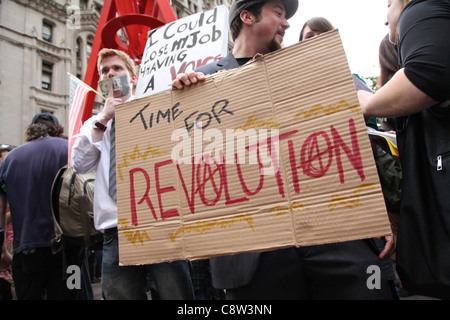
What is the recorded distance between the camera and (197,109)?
4.19ft

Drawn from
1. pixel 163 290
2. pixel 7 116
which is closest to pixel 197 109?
pixel 163 290

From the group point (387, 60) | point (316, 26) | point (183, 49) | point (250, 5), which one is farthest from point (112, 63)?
point (387, 60)

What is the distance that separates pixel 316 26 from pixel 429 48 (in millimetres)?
1409

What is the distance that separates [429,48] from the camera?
2.95 feet

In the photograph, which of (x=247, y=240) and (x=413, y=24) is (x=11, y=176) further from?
(x=413, y=24)

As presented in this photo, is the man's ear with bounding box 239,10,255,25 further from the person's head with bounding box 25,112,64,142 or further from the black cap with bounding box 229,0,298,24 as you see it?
the person's head with bounding box 25,112,64,142

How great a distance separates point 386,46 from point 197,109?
1.00m

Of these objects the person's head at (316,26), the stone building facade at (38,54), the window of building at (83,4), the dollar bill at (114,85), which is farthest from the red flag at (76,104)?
the window of building at (83,4)

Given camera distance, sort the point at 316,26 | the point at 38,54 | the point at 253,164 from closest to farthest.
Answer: the point at 253,164
the point at 316,26
the point at 38,54

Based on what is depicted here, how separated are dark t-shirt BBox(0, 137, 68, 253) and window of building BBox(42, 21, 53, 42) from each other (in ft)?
70.3

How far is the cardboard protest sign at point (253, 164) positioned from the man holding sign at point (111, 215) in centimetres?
50

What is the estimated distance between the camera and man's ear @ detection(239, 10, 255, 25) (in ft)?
5.24

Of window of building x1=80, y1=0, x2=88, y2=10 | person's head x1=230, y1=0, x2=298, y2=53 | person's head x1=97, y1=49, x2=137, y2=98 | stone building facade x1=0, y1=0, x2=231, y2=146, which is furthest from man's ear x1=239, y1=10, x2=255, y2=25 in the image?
window of building x1=80, y1=0, x2=88, y2=10

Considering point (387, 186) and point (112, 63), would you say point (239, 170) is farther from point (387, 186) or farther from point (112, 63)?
point (112, 63)
